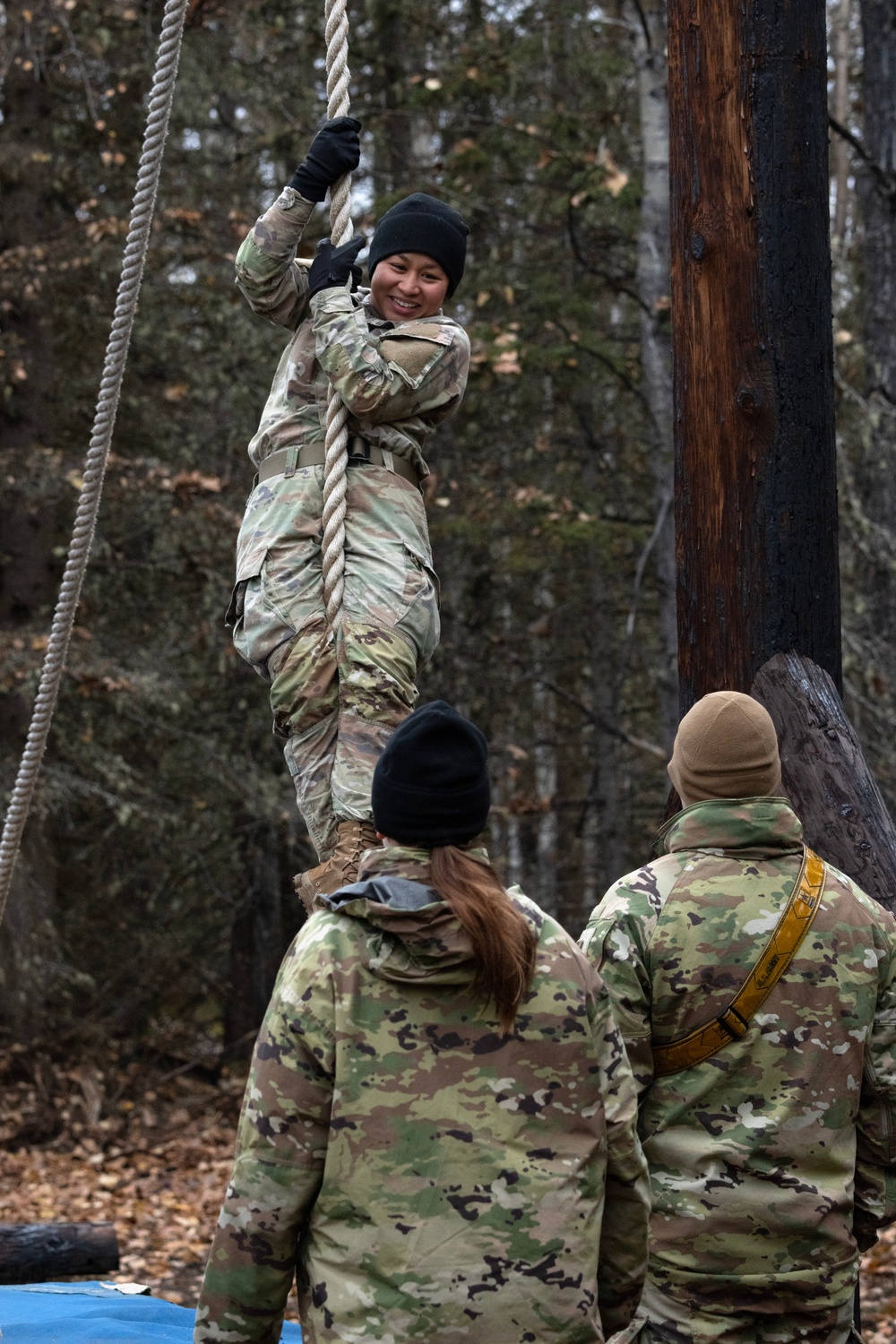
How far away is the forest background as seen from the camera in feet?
33.7

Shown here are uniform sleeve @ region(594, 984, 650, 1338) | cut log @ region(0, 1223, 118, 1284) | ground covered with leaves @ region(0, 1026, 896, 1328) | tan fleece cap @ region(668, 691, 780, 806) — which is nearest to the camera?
uniform sleeve @ region(594, 984, 650, 1338)

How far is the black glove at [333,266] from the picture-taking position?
3.24 meters

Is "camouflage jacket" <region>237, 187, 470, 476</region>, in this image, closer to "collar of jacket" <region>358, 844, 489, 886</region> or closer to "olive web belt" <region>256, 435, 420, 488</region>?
"olive web belt" <region>256, 435, 420, 488</region>

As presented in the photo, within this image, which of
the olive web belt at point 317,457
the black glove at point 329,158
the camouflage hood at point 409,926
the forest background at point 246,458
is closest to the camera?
the camouflage hood at point 409,926

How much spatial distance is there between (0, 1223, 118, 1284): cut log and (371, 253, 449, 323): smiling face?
134 inches

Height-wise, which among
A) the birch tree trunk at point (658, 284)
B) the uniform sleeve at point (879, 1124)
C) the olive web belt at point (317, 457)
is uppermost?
the birch tree trunk at point (658, 284)

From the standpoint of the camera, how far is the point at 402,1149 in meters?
2.05

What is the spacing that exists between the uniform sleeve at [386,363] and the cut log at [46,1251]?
10.7ft

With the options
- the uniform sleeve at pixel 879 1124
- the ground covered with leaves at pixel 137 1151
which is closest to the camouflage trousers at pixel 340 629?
the uniform sleeve at pixel 879 1124

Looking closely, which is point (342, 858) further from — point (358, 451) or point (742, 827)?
point (358, 451)

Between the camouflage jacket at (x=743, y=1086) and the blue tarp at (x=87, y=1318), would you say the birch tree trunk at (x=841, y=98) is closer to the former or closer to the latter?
the blue tarp at (x=87, y=1318)

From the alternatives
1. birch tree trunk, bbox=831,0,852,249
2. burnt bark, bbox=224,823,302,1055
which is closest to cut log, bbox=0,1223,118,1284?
burnt bark, bbox=224,823,302,1055

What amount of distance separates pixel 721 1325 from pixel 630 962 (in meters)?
0.65

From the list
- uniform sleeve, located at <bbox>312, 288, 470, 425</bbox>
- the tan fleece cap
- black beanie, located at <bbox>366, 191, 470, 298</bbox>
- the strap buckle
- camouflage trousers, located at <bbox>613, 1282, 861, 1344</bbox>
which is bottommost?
camouflage trousers, located at <bbox>613, 1282, 861, 1344</bbox>
